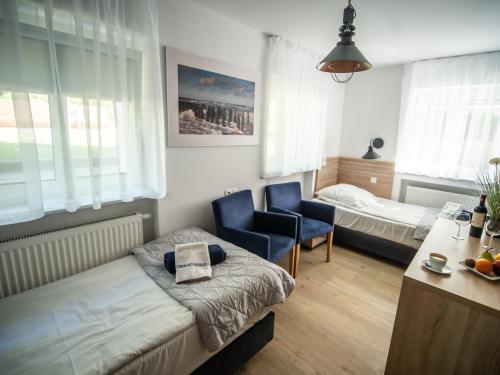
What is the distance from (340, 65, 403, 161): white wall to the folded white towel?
11.2ft

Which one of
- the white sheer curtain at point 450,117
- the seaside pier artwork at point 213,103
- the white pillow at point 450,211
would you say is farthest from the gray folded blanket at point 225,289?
the white sheer curtain at point 450,117

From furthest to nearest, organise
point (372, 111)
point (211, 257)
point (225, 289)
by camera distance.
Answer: point (372, 111) → point (211, 257) → point (225, 289)

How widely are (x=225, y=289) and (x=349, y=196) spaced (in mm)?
2483

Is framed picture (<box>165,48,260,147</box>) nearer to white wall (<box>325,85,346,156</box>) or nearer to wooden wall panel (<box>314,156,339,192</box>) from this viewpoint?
wooden wall panel (<box>314,156,339,192</box>)

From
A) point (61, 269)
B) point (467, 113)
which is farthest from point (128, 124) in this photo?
point (467, 113)

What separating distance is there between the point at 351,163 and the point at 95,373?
416cm

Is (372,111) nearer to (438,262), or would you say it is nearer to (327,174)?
(327,174)

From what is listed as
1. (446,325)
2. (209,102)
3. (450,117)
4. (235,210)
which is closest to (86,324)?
(235,210)

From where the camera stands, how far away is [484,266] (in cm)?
126

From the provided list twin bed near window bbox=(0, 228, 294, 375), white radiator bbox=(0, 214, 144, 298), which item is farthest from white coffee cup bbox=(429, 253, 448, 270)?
white radiator bbox=(0, 214, 144, 298)

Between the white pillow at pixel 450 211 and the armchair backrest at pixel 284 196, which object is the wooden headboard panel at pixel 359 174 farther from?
the white pillow at pixel 450 211

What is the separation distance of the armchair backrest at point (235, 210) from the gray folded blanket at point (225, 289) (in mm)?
371

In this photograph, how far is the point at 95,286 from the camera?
59.9 inches

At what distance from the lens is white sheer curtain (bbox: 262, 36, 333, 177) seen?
2777 millimetres
